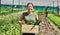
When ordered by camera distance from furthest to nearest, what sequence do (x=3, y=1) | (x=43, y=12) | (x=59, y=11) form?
(x=59, y=11) < (x=43, y=12) < (x=3, y=1)

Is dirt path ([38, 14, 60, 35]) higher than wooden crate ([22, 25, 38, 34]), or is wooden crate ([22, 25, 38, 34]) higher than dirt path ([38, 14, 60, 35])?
wooden crate ([22, 25, 38, 34])

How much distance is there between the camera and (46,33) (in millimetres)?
5820

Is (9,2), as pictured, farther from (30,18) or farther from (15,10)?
(30,18)

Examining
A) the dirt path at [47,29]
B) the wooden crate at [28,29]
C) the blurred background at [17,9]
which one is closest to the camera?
the wooden crate at [28,29]

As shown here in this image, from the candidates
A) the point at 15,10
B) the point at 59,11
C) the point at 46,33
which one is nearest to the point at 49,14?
the point at 59,11

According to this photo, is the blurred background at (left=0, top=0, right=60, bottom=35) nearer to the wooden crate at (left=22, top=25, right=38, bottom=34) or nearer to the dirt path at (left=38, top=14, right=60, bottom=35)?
the dirt path at (left=38, top=14, right=60, bottom=35)

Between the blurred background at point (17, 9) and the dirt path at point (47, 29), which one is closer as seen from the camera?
the blurred background at point (17, 9)

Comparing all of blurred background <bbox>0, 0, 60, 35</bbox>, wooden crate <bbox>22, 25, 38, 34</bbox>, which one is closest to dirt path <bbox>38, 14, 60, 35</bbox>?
blurred background <bbox>0, 0, 60, 35</bbox>

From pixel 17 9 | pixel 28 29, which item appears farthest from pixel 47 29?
pixel 28 29

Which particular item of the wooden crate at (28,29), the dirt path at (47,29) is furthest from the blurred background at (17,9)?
the wooden crate at (28,29)

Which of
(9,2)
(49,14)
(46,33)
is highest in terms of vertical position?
(9,2)

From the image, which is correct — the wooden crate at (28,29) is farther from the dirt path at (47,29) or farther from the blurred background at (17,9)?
the dirt path at (47,29)

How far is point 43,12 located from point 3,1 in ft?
4.30

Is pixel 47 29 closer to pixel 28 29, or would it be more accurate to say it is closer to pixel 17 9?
pixel 17 9
